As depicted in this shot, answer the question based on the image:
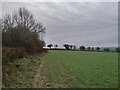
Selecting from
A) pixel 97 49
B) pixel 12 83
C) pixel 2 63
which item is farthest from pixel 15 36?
pixel 97 49

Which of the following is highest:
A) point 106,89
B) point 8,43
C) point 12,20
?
point 12,20

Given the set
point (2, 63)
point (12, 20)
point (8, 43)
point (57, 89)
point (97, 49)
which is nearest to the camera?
point (57, 89)

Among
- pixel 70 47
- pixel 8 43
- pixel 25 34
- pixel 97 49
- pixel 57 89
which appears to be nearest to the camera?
pixel 57 89

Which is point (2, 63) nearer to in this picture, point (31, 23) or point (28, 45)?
point (28, 45)

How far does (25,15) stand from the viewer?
64.1 meters

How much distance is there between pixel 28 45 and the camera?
146 ft

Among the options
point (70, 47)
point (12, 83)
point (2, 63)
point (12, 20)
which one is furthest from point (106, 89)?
point (70, 47)

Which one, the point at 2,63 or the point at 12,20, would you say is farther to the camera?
the point at 12,20

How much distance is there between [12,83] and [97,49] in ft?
375

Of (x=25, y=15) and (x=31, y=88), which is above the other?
(x=25, y=15)

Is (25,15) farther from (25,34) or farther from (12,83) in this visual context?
(12,83)

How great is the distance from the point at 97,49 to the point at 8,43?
92.4 meters

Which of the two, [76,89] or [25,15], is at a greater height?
[25,15]

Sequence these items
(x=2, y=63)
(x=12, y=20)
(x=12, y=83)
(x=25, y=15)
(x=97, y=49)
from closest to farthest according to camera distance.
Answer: (x=12, y=83), (x=2, y=63), (x=12, y=20), (x=25, y=15), (x=97, y=49)
